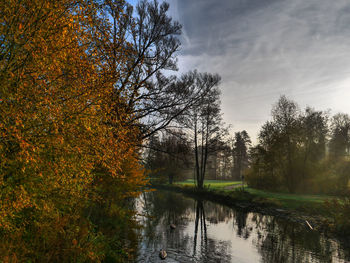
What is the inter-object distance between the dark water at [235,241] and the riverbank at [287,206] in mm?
1130

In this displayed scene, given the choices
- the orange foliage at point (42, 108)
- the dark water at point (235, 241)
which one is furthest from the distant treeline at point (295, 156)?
the orange foliage at point (42, 108)

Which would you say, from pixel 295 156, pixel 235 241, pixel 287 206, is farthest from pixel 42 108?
pixel 295 156

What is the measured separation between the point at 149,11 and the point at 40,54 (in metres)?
8.97

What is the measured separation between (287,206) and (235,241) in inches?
412

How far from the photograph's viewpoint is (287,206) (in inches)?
872

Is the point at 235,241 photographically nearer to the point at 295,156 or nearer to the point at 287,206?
the point at 287,206

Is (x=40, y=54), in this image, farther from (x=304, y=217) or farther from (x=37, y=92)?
(x=304, y=217)

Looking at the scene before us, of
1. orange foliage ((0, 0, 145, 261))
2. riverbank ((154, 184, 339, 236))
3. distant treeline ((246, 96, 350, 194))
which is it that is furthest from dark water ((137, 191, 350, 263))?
distant treeline ((246, 96, 350, 194))

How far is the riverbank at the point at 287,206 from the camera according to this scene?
56.7 feet

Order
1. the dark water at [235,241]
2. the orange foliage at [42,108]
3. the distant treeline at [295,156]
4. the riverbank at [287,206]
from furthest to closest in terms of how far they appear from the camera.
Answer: the distant treeline at [295,156], the riverbank at [287,206], the dark water at [235,241], the orange foliage at [42,108]

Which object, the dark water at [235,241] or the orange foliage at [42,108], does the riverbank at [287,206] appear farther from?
the orange foliage at [42,108]

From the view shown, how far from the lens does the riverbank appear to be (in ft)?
56.7

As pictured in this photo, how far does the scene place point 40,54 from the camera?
5000mm

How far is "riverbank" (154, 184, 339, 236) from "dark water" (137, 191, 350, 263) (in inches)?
44.5
